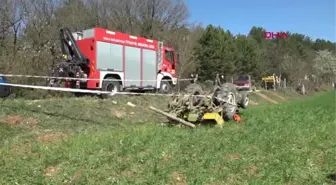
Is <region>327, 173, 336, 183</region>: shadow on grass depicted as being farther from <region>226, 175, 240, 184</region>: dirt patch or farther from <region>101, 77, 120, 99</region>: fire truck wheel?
<region>101, 77, 120, 99</region>: fire truck wheel

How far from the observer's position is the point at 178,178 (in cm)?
675

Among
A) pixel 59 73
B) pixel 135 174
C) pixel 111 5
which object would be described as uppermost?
pixel 111 5

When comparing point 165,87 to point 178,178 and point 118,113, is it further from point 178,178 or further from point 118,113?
point 178,178

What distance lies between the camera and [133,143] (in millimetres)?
8578

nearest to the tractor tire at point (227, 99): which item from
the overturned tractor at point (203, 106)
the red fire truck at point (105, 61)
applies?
the overturned tractor at point (203, 106)

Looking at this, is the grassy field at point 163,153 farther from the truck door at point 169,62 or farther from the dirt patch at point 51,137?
the truck door at point 169,62

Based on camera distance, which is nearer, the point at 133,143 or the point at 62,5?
the point at 133,143

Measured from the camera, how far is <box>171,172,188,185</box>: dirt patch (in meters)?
6.60

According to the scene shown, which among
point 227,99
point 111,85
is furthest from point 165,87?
point 227,99

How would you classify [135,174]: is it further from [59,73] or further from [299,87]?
[299,87]

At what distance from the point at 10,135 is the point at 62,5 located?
3645 centimetres

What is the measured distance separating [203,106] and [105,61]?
8.28m

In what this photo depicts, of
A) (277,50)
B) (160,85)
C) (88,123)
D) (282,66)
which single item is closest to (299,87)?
(282,66)

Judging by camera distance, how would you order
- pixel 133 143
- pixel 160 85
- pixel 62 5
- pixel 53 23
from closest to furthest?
pixel 133 143, pixel 160 85, pixel 53 23, pixel 62 5
